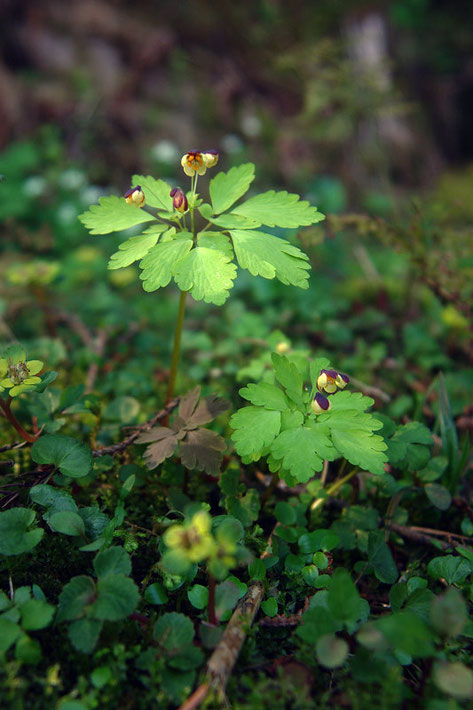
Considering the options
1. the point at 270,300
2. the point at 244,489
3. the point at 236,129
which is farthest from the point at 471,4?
the point at 244,489

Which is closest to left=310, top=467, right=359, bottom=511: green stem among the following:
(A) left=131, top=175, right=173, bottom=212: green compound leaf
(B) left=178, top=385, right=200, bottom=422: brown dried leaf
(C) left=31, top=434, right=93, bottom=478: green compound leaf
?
(B) left=178, top=385, right=200, bottom=422: brown dried leaf

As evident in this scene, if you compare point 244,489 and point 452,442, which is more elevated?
point 452,442

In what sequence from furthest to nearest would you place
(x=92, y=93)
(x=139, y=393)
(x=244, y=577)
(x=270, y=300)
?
(x=92, y=93) < (x=270, y=300) < (x=139, y=393) < (x=244, y=577)

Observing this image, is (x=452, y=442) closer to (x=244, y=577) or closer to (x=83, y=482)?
(x=244, y=577)

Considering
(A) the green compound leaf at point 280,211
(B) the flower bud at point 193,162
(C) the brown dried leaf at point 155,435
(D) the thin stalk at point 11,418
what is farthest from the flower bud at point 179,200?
(D) the thin stalk at point 11,418

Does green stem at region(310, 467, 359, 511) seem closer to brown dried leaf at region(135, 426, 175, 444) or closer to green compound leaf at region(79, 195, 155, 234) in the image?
brown dried leaf at region(135, 426, 175, 444)
